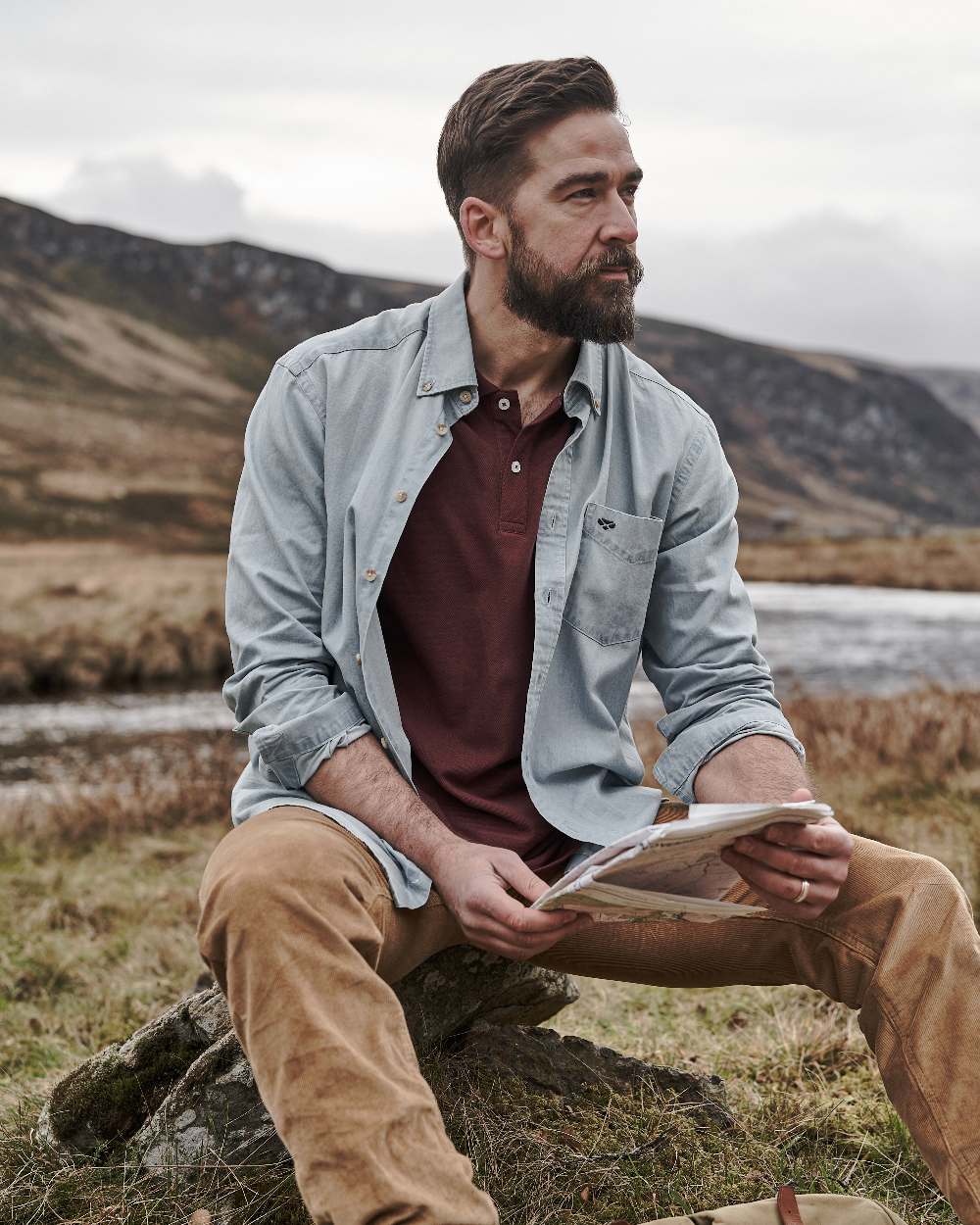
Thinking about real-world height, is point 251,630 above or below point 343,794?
above

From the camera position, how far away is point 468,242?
301 centimetres

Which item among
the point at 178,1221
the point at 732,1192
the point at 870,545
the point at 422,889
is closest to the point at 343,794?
the point at 422,889

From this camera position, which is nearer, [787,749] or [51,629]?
[787,749]

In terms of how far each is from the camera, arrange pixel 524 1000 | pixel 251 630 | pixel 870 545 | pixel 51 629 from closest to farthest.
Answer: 1. pixel 251 630
2. pixel 524 1000
3. pixel 51 629
4. pixel 870 545

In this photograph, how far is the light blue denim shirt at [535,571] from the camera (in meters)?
2.71

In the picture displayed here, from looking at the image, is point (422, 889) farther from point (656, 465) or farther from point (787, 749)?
point (656, 465)

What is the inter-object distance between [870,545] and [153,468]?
124ft

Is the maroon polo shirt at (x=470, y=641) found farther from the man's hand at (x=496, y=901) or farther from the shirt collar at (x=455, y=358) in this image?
the man's hand at (x=496, y=901)

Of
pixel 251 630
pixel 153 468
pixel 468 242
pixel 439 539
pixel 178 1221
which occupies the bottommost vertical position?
pixel 153 468

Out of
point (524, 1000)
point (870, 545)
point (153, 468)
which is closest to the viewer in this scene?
point (524, 1000)

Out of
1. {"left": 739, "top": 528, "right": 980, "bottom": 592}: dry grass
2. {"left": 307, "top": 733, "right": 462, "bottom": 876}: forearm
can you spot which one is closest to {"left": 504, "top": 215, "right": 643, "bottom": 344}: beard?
{"left": 307, "top": 733, "right": 462, "bottom": 876}: forearm

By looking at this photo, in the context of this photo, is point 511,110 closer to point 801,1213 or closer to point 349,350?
point 349,350

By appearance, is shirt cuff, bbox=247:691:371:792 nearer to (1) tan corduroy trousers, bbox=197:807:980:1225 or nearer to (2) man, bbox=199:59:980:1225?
(2) man, bbox=199:59:980:1225

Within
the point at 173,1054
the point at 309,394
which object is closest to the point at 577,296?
the point at 309,394
